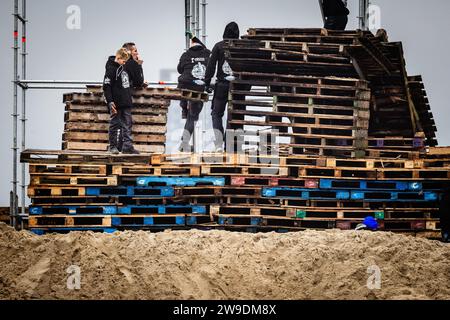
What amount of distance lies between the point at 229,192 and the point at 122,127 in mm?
2317

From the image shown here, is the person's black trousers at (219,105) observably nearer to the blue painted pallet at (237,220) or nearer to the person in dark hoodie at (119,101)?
the person in dark hoodie at (119,101)

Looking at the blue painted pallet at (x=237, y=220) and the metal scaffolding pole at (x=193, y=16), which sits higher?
the metal scaffolding pole at (x=193, y=16)

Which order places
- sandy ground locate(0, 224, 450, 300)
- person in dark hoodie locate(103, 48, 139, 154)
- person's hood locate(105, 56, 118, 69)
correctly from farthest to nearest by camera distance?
1. person's hood locate(105, 56, 118, 69)
2. person in dark hoodie locate(103, 48, 139, 154)
3. sandy ground locate(0, 224, 450, 300)

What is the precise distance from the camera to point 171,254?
12.4 metres

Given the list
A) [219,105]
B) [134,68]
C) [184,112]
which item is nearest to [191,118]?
[184,112]

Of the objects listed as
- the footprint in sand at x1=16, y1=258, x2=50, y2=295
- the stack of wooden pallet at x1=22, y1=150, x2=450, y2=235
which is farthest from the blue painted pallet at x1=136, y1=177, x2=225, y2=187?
the footprint in sand at x1=16, y1=258, x2=50, y2=295

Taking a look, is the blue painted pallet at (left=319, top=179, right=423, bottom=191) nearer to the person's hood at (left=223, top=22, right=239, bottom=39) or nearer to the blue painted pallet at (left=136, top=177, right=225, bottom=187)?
the blue painted pallet at (left=136, top=177, right=225, bottom=187)

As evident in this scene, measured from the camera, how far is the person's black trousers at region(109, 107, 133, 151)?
15398 mm

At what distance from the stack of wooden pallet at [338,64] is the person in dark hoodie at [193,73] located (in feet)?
3.73

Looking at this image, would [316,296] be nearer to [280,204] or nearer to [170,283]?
[170,283]

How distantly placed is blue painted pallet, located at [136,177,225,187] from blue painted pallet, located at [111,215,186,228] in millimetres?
557

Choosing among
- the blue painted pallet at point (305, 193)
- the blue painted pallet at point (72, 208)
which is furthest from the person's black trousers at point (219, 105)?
the blue painted pallet at point (72, 208)

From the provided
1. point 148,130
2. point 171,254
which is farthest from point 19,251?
point 148,130

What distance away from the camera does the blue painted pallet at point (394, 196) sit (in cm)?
1489
